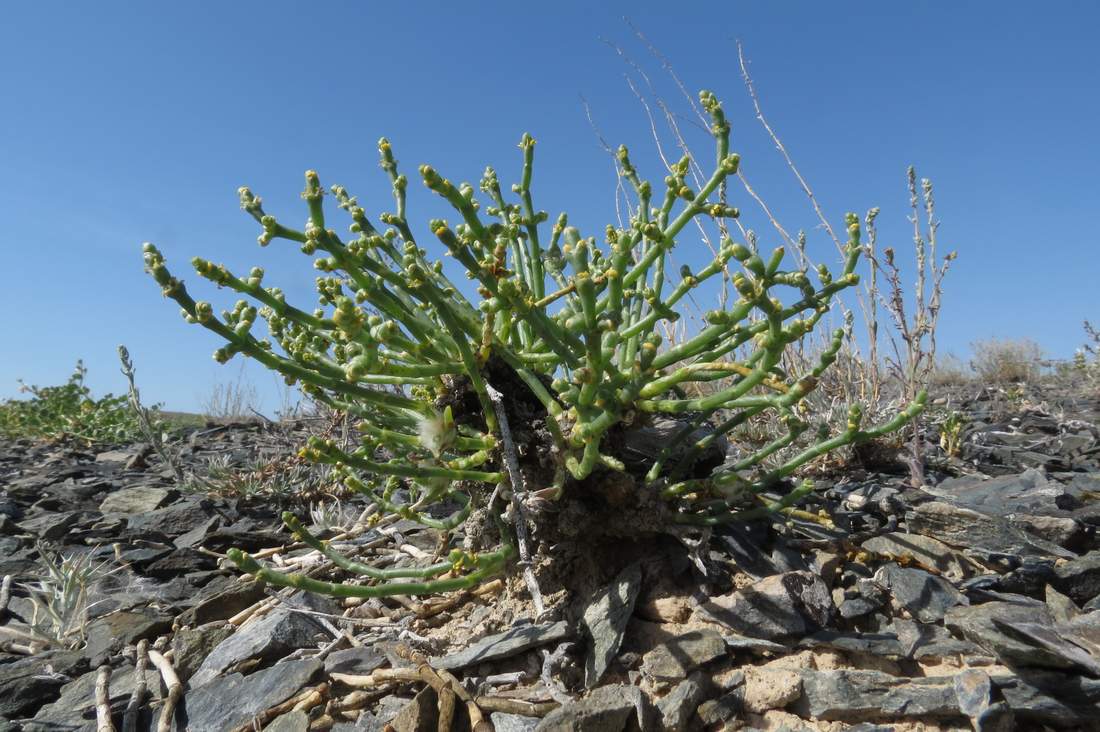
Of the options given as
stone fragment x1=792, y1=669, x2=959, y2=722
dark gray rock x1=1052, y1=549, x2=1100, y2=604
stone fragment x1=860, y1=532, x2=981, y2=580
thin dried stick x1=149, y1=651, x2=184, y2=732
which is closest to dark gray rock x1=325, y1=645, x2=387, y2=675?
thin dried stick x1=149, y1=651, x2=184, y2=732

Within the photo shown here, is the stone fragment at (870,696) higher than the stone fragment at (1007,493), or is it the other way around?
the stone fragment at (1007,493)

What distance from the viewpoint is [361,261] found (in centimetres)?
154

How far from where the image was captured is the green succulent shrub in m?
6.55

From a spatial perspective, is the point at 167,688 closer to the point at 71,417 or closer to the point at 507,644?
the point at 507,644

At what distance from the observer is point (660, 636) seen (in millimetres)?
1748

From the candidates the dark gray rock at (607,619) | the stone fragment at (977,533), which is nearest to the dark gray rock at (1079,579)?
the stone fragment at (977,533)

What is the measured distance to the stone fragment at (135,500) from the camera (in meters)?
3.54

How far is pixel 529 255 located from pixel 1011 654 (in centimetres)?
157

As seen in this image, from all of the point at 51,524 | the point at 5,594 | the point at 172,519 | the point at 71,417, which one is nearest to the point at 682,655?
the point at 5,594

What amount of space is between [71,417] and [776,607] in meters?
7.41

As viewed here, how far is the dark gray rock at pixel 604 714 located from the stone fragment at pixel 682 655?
99mm

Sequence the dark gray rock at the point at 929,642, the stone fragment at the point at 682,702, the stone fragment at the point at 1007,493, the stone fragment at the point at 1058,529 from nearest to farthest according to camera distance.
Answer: the stone fragment at the point at 682,702 → the dark gray rock at the point at 929,642 → the stone fragment at the point at 1058,529 → the stone fragment at the point at 1007,493

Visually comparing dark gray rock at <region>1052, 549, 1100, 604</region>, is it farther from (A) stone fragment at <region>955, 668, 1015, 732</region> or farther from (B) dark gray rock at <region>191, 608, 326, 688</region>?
(B) dark gray rock at <region>191, 608, 326, 688</region>

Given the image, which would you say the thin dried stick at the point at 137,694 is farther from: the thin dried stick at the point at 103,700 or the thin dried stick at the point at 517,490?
the thin dried stick at the point at 517,490
